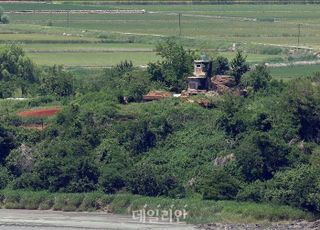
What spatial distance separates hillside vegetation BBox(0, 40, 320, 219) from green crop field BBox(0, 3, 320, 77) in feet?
77.8

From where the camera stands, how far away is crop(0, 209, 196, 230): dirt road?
217ft

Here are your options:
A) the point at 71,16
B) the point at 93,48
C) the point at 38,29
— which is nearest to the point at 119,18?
the point at 71,16

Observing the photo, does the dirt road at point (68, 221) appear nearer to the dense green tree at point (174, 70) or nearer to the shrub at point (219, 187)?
the shrub at point (219, 187)

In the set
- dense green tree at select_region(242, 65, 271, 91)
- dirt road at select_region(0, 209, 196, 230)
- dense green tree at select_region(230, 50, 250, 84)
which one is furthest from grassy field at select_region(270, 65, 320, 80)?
dirt road at select_region(0, 209, 196, 230)

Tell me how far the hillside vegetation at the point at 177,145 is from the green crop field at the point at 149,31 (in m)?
23.7

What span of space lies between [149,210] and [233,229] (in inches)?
182

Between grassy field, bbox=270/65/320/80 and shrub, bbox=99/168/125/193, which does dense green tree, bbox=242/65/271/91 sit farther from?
grassy field, bbox=270/65/320/80

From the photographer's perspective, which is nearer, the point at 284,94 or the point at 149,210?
the point at 149,210

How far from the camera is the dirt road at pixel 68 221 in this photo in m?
66.1

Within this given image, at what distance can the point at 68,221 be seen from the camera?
6744 cm

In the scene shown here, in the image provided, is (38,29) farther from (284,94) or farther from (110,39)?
(284,94)

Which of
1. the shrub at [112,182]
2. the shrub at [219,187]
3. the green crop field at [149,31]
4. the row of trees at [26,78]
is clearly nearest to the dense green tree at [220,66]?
the row of trees at [26,78]

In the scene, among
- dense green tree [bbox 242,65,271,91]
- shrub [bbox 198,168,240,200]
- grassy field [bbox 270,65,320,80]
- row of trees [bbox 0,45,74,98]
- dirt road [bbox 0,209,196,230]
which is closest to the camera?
dirt road [bbox 0,209,196,230]

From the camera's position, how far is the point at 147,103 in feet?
257
